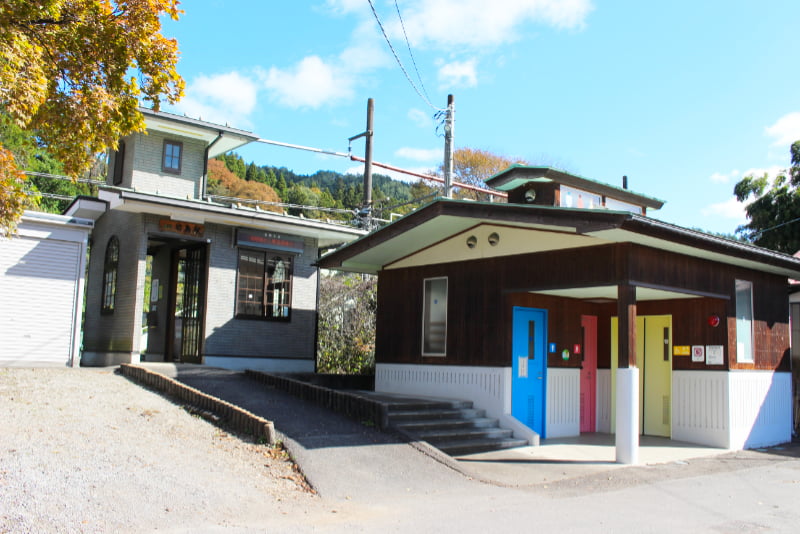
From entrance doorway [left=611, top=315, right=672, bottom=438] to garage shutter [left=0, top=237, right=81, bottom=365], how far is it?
11429 millimetres

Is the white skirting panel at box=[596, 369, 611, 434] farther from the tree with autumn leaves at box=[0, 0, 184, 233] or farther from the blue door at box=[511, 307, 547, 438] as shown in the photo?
the tree with autumn leaves at box=[0, 0, 184, 233]

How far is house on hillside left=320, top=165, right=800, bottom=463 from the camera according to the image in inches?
438

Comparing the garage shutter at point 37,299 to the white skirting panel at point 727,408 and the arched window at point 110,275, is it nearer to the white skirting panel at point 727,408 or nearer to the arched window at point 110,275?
the arched window at point 110,275

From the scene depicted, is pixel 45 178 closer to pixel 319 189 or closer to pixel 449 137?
pixel 449 137

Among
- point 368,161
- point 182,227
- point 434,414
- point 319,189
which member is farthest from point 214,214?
point 319,189

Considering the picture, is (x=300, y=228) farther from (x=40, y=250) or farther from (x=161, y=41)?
(x=161, y=41)

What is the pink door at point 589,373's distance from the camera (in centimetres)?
1436

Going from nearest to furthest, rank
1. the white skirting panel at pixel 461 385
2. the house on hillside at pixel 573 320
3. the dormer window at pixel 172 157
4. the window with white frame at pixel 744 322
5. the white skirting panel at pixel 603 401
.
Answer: the house on hillside at pixel 573 320
the white skirting panel at pixel 461 385
the window with white frame at pixel 744 322
the white skirting panel at pixel 603 401
the dormer window at pixel 172 157

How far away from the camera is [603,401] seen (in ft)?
48.2

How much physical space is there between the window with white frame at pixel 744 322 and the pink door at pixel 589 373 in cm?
275

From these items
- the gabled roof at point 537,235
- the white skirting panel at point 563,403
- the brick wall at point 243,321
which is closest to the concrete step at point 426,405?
the white skirting panel at point 563,403

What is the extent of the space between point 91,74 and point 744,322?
11.9 meters

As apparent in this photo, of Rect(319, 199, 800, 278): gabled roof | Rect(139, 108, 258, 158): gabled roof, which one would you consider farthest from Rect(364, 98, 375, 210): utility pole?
Rect(319, 199, 800, 278): gabled roof

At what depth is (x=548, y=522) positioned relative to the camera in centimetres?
700
